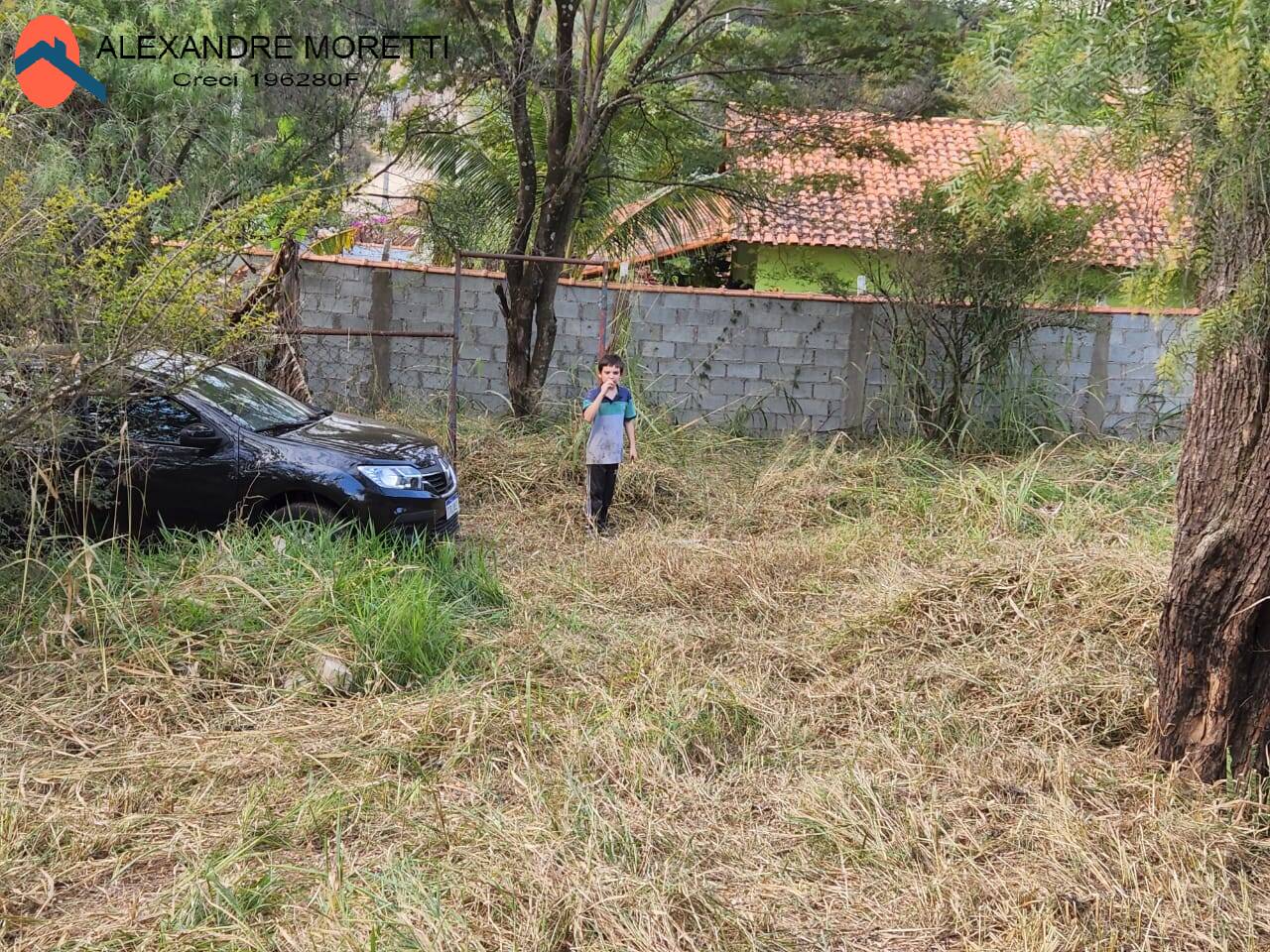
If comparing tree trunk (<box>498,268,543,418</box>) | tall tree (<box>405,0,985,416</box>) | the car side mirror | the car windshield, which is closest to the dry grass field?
the car side mirror

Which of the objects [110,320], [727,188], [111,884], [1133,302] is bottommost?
[111,884]

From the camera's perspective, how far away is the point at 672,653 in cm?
534

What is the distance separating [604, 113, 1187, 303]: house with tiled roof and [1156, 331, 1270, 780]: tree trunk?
43 cm

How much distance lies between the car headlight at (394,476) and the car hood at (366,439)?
0.27 ft

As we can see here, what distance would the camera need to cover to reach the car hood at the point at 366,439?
6.59 meters

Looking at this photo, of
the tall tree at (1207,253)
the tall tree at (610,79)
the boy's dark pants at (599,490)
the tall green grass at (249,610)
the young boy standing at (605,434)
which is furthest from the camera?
the tall tree at (610,79)

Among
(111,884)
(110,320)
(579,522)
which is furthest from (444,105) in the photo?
(111,884)

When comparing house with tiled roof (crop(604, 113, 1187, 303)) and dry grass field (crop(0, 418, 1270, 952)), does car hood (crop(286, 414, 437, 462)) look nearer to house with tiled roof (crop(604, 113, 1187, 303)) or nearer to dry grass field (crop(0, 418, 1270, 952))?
dry grass field (crop(0, 418, 1270, 952))

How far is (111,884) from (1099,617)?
4.35m

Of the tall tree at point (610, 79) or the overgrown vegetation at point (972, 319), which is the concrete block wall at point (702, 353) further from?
the tall tree at point (610, 79)

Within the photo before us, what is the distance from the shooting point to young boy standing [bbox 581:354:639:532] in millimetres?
7879

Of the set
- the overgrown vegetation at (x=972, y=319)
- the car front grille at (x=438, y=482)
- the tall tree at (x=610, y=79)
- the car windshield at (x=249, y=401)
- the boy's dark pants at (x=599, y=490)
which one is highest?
the tall tree at (x=610, y=79)

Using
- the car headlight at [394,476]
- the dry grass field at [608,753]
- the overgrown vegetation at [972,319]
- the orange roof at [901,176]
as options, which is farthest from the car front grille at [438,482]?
the overgrown vegetation at [972,319]

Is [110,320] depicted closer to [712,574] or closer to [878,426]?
[712,574]
